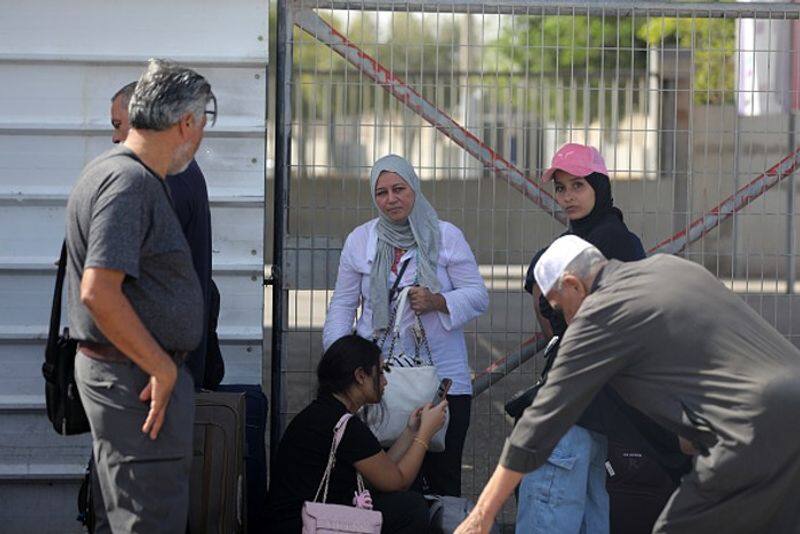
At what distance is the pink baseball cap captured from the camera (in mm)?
5512

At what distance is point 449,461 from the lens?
5.77 metres

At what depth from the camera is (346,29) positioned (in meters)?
6.38

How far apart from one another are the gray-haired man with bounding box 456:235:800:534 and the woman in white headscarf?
1.69 metres

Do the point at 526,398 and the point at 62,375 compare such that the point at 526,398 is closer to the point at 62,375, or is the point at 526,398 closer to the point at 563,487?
the point at 563,487

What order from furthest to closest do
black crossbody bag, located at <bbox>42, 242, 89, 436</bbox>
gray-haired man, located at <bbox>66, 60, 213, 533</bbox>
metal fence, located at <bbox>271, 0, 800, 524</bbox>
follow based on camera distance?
metal fence, located at <bbox>271, 0, 800, 524</bbox>
black crossbody bag, located at <bbox>42, 242, 89, 436</bbox>
gray-haired man, located at <bbox>66, 60, 213, 533</bbox>

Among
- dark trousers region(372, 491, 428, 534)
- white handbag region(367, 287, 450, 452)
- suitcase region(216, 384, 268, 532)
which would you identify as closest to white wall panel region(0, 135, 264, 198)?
suitcase region(216, 384, 268, 532)

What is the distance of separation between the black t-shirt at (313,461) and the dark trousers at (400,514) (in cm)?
12

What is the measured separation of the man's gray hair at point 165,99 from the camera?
4.15 metres

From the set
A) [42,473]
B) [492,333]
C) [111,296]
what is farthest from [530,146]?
[111,296]

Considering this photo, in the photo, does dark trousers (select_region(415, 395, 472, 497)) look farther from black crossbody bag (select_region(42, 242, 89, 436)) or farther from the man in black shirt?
black crossbody bag (select_region(42, 242, 89, 436))

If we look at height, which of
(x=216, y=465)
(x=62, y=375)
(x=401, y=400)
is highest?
(x=62, y=375)

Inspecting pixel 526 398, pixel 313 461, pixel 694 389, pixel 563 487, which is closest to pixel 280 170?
pixel 313 461

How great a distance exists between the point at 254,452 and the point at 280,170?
1241 millimetres

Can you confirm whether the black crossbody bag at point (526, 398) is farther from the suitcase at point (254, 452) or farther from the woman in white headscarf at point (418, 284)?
the suitcase at point (254, 452)
